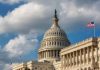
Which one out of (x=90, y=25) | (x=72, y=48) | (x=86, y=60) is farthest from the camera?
(x=72, y=48)

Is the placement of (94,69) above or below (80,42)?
below

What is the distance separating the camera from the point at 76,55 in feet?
640

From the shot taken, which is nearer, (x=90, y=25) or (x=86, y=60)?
(x=90, y=25)

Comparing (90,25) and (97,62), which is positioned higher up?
(90,25)

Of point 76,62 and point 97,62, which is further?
point 76,62

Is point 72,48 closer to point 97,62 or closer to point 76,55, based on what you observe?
point 76,55

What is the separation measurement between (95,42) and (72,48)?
18.7 meters

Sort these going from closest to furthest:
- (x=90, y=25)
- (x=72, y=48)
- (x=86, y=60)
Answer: (x=90, y=25)
(x=86, y=60)
(x=72, y=48)

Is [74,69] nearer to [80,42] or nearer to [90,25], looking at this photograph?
[80,42]

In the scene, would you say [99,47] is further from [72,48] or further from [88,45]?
[72,48]

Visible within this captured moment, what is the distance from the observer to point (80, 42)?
634 feet

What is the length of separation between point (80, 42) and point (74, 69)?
40.4 ft

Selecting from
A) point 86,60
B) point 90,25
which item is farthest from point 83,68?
point 90,25

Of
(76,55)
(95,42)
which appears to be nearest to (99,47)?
(95,42)
